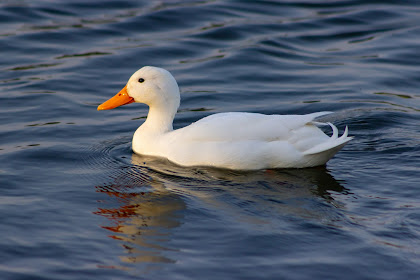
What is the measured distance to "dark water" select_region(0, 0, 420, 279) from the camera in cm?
550

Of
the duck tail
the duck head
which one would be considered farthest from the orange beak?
the duck tail

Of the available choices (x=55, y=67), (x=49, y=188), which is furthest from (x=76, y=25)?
(x=49, y=188)

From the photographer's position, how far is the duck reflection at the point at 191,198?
5891mm

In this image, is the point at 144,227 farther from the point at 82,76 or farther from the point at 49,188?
the point at 82,76

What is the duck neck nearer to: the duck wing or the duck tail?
the duck wing

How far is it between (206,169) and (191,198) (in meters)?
0.80

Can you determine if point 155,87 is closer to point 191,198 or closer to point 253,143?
point 253,143

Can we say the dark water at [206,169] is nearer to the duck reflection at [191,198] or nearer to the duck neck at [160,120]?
the duck reflection at [191,198]

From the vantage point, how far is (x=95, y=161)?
7.82 meters

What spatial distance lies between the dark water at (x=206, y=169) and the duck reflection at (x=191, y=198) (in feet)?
0.08

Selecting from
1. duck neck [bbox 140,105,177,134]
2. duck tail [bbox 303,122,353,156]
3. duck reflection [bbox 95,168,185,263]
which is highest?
duck neck [bbox 140,105,177,134]

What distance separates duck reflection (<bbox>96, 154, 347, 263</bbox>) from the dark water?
A: 0.02 metres

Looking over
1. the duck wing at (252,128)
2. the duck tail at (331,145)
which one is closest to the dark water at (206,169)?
the duck tail at (331,145)

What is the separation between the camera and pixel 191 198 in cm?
663
